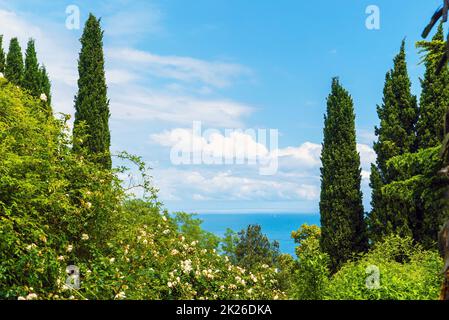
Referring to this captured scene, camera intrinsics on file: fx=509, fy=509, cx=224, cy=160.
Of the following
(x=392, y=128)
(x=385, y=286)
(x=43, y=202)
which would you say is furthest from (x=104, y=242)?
(x=392, y=128)

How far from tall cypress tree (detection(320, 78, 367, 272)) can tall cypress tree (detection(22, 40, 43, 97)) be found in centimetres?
1138

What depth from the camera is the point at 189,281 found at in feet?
22.3

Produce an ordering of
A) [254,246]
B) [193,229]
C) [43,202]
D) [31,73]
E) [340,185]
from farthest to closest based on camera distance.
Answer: [254,246]
[31,73]
[340,185]
[193,229]
[43,202]

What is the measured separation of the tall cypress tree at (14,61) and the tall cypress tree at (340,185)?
12268 mm

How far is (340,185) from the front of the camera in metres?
15.6

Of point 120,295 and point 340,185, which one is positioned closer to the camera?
point 120,295

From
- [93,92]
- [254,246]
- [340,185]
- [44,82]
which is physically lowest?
[254,246]

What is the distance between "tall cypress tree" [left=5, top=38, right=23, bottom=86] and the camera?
66.0 feet

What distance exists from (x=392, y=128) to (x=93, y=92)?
30.9ft

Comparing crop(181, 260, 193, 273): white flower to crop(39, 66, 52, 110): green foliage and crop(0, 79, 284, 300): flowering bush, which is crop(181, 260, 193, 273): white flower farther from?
crop(39, 66, 52, 110): green foliage

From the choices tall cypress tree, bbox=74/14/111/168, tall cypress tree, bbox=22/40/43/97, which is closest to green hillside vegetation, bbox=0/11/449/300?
tall cypress tree, bbox=74/14/111/168

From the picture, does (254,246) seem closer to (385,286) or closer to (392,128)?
(392,128)
